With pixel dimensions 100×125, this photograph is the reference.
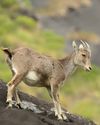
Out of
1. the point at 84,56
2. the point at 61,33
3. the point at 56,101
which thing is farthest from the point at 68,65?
the point at 61,33

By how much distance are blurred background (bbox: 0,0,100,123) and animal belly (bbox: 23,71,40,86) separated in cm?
2138

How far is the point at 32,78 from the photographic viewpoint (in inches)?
651

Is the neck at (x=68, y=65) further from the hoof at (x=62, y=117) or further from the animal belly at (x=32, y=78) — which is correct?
the animal belly at (x=32, y=78)

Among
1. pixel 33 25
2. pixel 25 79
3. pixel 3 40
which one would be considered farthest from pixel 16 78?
pixel 33 25

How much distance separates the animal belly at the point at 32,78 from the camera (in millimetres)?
16531

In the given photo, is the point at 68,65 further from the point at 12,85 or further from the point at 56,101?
the point at 12,85

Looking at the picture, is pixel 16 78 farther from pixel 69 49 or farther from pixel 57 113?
pixel 69 49

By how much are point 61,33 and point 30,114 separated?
44521 mm

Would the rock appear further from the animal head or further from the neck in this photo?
the animal head

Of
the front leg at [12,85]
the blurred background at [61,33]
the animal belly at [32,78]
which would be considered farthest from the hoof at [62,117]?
the blurred background at [61,33]

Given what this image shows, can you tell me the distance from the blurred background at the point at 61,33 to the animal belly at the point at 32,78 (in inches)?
842

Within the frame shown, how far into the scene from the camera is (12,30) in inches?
2183

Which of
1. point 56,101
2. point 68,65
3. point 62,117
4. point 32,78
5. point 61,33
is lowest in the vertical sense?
point 62,117

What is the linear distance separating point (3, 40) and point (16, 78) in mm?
33860
